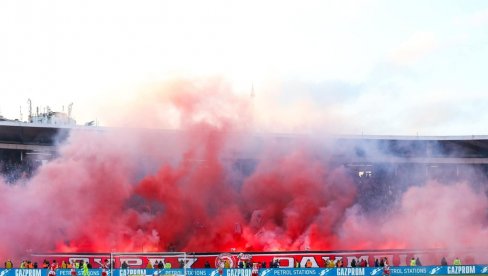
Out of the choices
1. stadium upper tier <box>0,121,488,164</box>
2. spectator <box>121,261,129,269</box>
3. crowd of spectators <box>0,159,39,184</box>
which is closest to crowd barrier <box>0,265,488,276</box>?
spectator <box>121,261,129,269</box>

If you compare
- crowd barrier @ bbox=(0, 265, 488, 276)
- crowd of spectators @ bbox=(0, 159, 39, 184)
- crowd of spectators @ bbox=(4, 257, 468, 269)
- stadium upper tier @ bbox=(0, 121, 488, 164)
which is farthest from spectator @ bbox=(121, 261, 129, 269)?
crowd of spectators @ bbox=(0, 159, 39, 184)

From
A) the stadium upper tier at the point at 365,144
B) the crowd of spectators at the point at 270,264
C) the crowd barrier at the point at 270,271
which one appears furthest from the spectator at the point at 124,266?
the stadium upper tier at the point at 365,144

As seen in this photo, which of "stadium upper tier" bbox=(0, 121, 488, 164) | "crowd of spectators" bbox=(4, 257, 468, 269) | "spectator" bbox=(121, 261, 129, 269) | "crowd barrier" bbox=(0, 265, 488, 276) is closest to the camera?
"crowd barrier" bbox=(0, 265, 488, 276)

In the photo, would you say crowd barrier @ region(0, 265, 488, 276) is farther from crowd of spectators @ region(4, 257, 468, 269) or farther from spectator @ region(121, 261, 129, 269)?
crowd of spectators @ region(4, 257, 468, 269)

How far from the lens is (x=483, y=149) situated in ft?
187

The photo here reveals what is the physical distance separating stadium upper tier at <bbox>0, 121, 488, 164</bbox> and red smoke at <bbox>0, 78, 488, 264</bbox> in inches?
41.4

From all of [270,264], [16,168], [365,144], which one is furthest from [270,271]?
[16,168]

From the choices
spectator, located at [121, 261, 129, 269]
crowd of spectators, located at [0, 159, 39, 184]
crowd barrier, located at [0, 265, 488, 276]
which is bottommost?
crowd barrier, located at [0, 265, 488, 276]

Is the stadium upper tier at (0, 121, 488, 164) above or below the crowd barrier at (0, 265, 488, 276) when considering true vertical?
above

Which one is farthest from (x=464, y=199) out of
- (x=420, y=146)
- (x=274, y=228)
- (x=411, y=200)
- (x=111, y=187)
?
(x=111, y=187)

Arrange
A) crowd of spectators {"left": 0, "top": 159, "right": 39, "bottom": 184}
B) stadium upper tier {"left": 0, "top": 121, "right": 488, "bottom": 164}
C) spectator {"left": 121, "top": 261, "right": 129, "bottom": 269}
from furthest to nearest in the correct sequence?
1. crowd of spectators {"left": 0, "top": 159, "right": 39, "bottom": 184}
2. stadium upper tier {"left": 0, "top": 121, "right": 488, "bottom": 164}
3. spectator {"left": 121, "top": 261, "right": 129, "bottom": 269}

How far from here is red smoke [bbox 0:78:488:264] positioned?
4484 centimetres

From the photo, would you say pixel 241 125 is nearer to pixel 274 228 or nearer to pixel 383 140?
pixel 274 228

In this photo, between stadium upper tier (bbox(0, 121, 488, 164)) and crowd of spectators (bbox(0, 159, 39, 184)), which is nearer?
stadium upper tier (bbox(0, 121, 488, 164))
